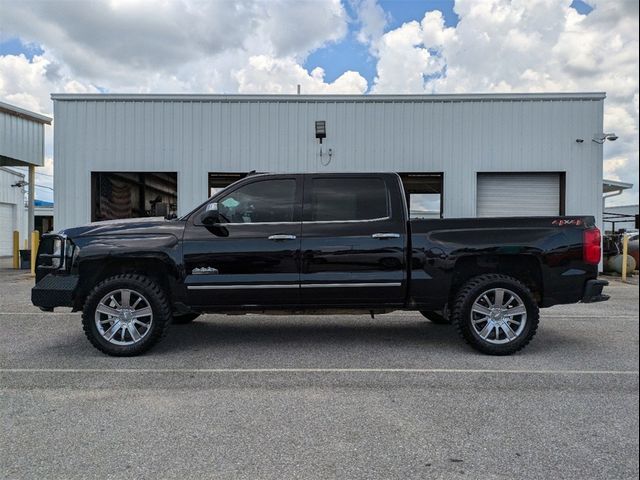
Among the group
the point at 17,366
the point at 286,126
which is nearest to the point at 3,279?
the point at 286,126

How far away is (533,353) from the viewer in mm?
5277

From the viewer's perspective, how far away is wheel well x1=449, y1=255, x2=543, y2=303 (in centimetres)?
534

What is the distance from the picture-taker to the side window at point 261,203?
209 inches

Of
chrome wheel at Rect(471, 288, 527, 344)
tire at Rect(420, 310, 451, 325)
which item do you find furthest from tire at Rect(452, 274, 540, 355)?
tire at Rect(420, 310, 451, 325)

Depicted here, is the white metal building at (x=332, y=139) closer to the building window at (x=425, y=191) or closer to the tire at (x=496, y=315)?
the building window at (x=425, y=191)

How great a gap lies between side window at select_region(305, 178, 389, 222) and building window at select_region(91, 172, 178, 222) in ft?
29.8

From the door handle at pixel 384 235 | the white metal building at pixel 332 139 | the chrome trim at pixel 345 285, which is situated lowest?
the chrome trim at pixel 345 285

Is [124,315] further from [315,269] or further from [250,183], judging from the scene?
[315,269]

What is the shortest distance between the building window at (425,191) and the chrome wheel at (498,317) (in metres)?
8.50

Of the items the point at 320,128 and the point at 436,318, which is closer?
the point at 436,318

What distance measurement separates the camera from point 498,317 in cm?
517

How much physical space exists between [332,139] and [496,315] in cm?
913

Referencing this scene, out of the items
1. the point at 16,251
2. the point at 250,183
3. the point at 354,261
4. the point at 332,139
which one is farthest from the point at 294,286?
the point at 16,251

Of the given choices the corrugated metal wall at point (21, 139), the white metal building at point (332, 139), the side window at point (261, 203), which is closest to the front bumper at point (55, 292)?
the side window at point (261, 203)
